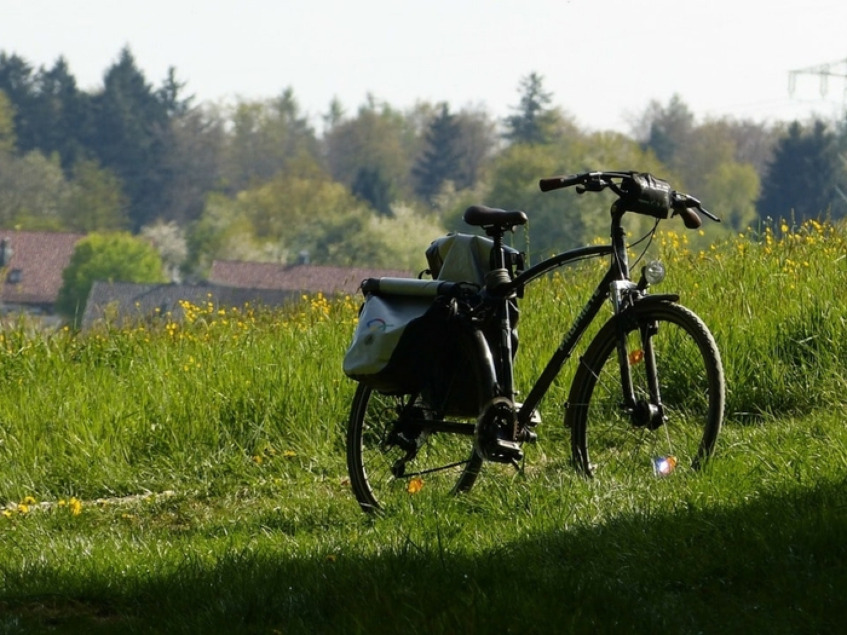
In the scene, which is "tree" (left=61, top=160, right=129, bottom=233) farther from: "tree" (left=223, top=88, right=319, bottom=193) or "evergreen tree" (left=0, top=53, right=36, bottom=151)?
"tree" (left=223, top=88, right=319, bottom=193)

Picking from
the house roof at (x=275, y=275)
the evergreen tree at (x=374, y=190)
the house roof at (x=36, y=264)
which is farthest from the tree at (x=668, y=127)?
the house roof at (x=36, y=264)

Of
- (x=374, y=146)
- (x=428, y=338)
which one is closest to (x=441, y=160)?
(x=374, y=146)

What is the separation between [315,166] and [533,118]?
71.4 feet

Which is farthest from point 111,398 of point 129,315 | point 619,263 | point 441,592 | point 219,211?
point 219,211

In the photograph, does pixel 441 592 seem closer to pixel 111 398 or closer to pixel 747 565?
pixel 747 565

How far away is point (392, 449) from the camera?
6.74 meters

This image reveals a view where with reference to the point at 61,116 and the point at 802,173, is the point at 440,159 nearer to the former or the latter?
the point at 61,116

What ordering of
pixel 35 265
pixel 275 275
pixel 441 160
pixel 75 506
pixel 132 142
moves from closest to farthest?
pixel 75 506 → pixel 275 275 → pixel 35 265 → pixel 132 142 → pixel 441 160

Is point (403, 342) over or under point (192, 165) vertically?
over

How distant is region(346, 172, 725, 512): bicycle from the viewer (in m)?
5.88

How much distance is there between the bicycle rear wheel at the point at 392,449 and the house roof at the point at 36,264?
94843mm

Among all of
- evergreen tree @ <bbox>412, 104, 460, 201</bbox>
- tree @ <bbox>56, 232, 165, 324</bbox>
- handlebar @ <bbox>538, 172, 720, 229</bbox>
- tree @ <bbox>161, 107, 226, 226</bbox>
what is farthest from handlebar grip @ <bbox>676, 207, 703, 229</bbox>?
tree @ <bbox>161, 107, 226, 226</bbox>

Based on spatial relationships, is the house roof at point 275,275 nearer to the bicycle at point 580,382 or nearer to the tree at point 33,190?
the tree at point 33,190

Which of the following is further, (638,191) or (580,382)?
(580,382)
